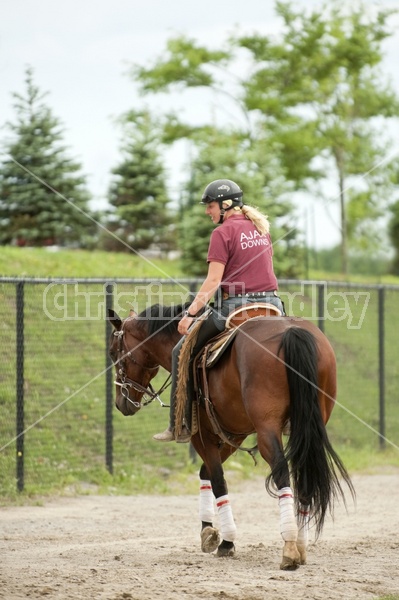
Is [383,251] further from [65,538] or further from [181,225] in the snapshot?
[65,538]

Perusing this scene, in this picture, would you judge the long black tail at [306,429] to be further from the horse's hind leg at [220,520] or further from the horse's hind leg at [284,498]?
the horse's hind leg at [220,520]

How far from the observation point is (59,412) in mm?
12711

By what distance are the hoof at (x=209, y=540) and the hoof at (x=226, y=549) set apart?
118 mm

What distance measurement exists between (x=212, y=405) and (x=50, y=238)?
16922 millimetres

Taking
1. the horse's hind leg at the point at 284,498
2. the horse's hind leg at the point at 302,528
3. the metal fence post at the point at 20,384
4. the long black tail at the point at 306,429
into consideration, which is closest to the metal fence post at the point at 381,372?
the metal fence post at the point at 20,384

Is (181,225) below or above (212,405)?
above

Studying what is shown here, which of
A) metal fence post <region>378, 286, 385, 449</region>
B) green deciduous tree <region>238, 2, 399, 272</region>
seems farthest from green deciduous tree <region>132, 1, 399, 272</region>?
metal fence post <region>378, 286, 385, 449</region>

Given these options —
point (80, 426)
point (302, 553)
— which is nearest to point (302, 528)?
point (302, 553)

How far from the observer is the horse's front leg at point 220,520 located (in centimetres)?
752

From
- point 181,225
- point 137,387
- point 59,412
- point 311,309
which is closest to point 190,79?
point 181,225

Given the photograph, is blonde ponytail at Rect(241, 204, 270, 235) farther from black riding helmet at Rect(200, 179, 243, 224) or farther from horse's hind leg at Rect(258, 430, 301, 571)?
horse's hind leg at Rect(258, 430, 301, 571)

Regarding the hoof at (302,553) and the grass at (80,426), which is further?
the grass at (80,426)

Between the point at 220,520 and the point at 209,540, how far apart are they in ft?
0.65

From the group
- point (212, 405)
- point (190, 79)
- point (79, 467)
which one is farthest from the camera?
point (190, 79)
